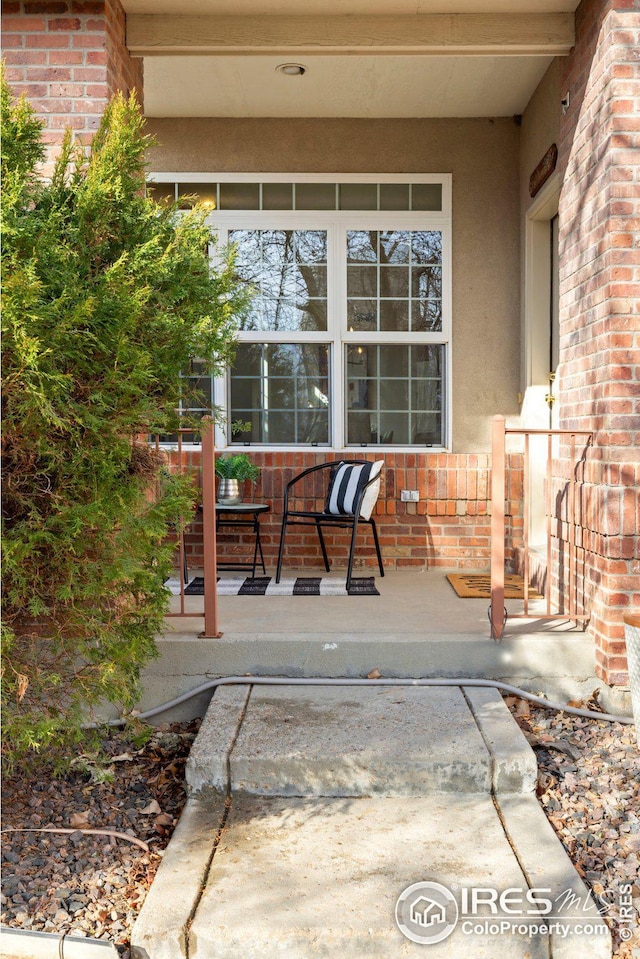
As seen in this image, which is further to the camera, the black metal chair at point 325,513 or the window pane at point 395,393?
the window pane at point 395,393

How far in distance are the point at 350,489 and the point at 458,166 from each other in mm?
2266

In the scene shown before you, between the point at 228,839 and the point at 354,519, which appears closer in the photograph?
the point at 228,839

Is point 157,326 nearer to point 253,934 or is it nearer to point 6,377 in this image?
point 6,377

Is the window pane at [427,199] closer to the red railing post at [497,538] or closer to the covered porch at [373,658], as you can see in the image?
the red railing post at [497,538]

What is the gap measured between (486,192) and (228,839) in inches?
172

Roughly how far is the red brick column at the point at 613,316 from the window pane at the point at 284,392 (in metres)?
2.30

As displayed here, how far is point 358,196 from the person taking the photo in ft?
17.5

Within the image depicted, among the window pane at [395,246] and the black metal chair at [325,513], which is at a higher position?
the window pane at [395,246]

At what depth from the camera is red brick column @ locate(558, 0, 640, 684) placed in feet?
10.2

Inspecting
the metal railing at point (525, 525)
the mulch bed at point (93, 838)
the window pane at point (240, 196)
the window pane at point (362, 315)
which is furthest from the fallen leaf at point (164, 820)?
the window pane at point (240, 196)

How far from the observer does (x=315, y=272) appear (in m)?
5.38

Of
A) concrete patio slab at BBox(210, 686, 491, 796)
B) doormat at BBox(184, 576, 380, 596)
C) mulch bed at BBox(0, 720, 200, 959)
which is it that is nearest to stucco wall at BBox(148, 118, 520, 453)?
doormat at BBox(184, 576, 380, 596)

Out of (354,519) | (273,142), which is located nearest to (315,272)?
(273,142)

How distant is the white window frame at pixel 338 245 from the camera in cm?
528
